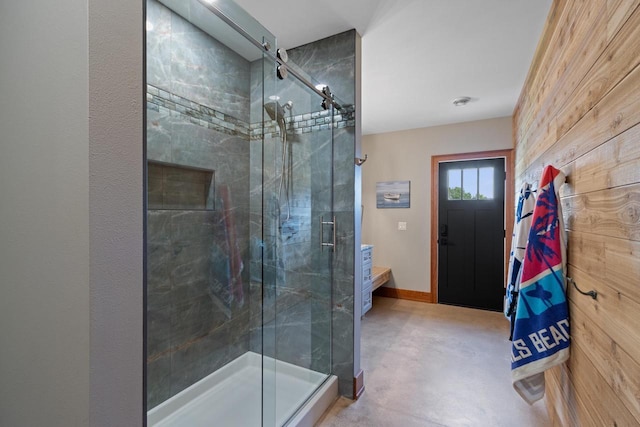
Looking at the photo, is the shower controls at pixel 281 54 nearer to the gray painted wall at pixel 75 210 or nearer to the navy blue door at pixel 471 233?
the gray painted wall at pixel 75 210

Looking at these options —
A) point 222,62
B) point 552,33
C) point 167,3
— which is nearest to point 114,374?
point 167,3

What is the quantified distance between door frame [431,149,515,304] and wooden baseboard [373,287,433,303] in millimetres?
82

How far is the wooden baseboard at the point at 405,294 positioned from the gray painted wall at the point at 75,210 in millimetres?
4113

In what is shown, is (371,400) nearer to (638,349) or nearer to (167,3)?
(638,349)

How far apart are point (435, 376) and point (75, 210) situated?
2654mm

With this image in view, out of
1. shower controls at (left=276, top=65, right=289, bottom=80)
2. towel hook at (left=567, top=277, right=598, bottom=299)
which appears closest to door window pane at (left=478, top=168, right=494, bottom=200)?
towel hook at (left=567, top=277, right=598, bottom=299)

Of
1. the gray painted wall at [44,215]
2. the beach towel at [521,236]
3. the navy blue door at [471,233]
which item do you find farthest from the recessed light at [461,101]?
the gray painted wall at [44,215]

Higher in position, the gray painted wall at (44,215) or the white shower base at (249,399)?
the gray painted wall at (44,215)

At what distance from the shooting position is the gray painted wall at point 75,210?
0.71m

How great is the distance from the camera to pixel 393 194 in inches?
179

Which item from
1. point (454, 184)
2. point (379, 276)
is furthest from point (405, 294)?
point (454, 184)

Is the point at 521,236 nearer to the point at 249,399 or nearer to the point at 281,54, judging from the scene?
the point at 281,54

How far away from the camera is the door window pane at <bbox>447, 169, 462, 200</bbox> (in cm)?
419

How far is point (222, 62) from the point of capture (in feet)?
7.43
